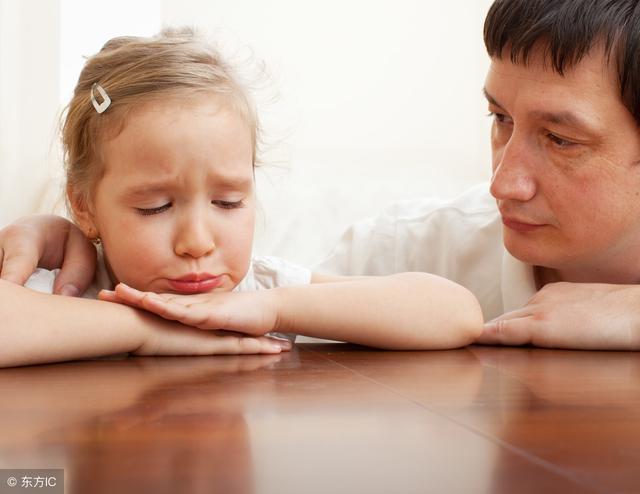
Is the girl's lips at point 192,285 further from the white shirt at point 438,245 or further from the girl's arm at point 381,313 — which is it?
the white shirt at point 438,245

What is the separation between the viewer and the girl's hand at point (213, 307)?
121 centimetres

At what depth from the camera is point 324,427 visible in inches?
27.9

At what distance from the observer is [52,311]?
1142 millimetres

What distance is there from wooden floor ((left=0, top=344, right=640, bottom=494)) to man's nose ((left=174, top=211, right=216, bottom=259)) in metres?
0.24

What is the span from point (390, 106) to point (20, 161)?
4.08ft

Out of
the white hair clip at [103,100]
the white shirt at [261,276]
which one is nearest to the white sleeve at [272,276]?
the white shirt at [261,276]

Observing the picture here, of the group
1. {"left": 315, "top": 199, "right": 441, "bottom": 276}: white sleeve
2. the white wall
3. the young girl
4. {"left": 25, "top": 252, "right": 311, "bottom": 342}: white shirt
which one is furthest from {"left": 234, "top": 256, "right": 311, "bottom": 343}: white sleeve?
the white wall

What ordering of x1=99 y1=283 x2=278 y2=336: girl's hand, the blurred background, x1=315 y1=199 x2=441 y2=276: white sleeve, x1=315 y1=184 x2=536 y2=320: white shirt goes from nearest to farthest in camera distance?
1. x1=99 y1=283 x2=278 y2=336: girl's hand
2. x1=315 y1=184 x2=536 y2=320: white shirt
3. x1=315 y1=199 x2=441 y2=276: white sleeve
4. the blurred background

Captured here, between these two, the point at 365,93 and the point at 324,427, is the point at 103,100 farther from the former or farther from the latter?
the point at 365,93

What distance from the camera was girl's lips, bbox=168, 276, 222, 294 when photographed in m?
1.38

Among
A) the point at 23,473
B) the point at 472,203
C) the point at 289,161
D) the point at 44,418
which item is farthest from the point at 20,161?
the point at 23,473

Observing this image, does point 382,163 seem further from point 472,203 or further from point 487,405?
point 487,405

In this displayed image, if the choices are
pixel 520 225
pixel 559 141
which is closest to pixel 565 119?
pixel 559 141

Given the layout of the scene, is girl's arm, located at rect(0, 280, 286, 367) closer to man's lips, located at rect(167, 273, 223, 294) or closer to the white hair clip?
man's lips, located at rect(167, 273, 223, 294)
